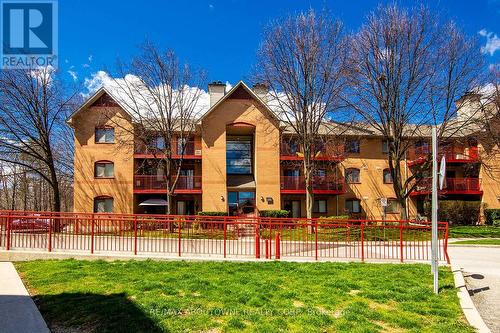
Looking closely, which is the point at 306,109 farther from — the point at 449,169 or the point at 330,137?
the point at 449,169

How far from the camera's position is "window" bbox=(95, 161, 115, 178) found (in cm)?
3244

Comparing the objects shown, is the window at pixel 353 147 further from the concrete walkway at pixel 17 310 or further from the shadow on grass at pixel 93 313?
the shadow on grass at pixel 93 313

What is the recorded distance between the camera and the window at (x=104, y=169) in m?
32.4

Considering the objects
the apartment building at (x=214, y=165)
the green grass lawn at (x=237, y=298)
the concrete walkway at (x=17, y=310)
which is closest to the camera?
the concrete walkway at (x=17, y=310)

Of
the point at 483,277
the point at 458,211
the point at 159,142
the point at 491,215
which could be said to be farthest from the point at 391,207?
the point at 483,277

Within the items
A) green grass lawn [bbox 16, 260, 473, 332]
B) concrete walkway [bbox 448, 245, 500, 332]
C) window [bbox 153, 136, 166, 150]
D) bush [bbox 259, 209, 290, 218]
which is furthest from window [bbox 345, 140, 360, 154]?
green grass lawn [bbox 16, 260, 473, 332]

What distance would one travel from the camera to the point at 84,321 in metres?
5.92

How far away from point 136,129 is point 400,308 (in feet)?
82.0

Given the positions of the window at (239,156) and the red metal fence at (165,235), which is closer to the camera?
the red metal fence at (165,235)

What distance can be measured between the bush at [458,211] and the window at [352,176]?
21.4ft

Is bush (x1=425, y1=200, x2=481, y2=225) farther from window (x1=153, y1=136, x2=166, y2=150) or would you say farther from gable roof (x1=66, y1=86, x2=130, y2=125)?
gable roof (x1=66, y1=86, x2=130, y2=125)

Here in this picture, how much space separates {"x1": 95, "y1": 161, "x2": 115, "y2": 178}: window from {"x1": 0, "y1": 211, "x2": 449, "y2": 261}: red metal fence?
19263mm

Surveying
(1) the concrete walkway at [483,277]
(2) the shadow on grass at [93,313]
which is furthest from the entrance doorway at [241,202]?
(2) the shadow on grass at [93,313]

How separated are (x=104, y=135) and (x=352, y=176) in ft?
74.4
